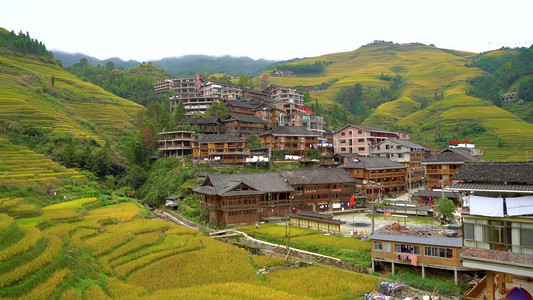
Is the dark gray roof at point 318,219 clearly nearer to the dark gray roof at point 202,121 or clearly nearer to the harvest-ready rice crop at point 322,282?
the harvest-ready rice crop at point 322,282

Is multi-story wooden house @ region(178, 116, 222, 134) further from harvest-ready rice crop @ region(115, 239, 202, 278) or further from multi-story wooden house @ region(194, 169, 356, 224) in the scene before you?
harvest-ready rice crop @ region(115, 239, 202, 278)

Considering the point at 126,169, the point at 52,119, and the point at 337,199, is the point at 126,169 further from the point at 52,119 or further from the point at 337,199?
the point at 337,199

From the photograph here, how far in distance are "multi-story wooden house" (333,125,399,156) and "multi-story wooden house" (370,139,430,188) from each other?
203cm

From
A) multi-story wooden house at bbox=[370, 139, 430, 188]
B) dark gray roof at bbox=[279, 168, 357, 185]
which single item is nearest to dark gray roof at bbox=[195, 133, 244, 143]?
dark gray roof at bbox=[279, 168, 357, 185]

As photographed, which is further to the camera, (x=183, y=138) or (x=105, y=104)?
(x=105, y=104)

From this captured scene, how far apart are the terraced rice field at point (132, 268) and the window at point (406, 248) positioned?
9.60 feet

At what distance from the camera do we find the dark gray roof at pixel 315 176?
43.0 m

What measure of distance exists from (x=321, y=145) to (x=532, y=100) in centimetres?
7203

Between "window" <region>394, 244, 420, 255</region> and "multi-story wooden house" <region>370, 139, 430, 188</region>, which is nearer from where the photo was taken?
"window" <region>394, 244, 420, 255</region>

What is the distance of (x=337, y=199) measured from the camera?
44.9m

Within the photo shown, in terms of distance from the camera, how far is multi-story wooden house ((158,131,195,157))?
61069 millimetres

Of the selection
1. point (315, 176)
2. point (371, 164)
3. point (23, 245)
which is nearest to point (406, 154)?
point (371, 164)

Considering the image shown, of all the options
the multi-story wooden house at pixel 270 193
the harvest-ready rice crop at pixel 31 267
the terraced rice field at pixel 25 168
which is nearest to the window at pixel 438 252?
the multi-story wooden house at pixel 270 193

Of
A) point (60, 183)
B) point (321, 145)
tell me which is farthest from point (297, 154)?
point (60, 183)
